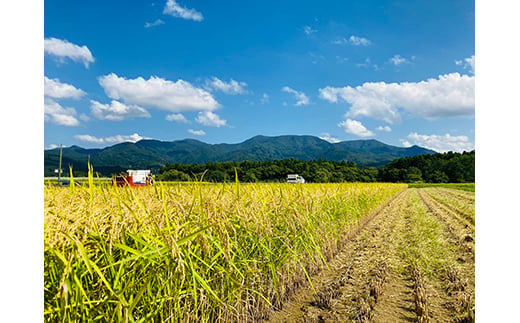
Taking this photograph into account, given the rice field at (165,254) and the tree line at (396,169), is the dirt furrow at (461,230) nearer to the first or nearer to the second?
the rice field at (165,254)

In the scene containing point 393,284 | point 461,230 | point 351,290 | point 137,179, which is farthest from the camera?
point 461,230

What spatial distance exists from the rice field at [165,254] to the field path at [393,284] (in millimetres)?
408

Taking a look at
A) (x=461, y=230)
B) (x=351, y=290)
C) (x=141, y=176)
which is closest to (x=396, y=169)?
(x=461, y=230)

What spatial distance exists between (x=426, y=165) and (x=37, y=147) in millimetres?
53087

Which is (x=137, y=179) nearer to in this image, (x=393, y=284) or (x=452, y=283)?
(x=393, y=284)

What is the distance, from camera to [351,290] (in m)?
4.20

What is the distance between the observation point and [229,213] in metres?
2.85

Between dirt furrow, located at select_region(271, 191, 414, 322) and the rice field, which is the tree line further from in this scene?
the rice field

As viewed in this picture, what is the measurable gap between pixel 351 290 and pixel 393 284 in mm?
854

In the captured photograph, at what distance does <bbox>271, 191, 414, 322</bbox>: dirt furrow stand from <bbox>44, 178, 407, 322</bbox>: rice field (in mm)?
269

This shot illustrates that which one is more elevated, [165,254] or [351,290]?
[165,254]
